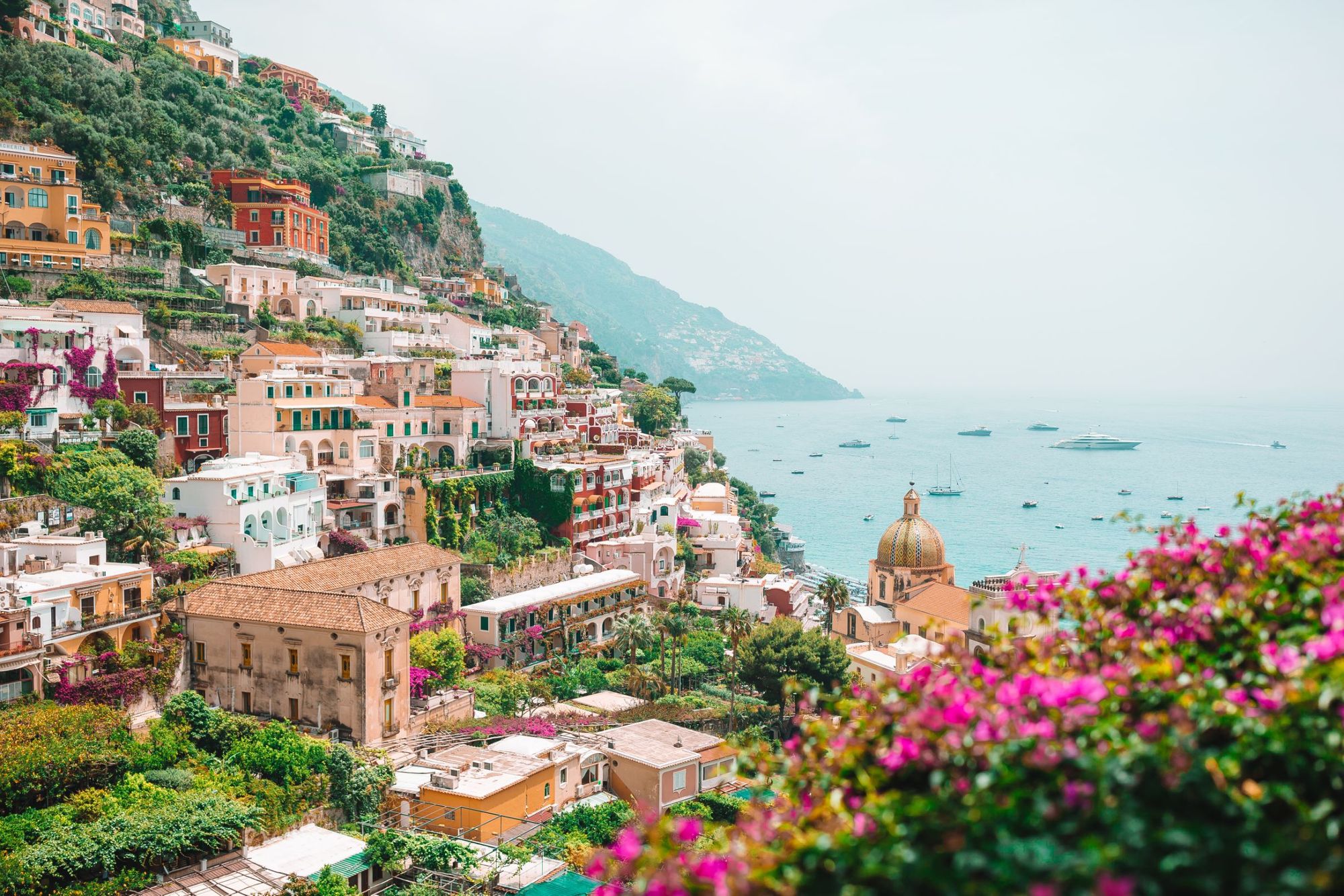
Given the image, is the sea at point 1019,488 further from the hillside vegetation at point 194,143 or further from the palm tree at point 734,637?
the hillside vegetation at point 194,143

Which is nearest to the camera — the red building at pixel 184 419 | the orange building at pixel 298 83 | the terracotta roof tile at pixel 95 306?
the red building at pixel 184 419

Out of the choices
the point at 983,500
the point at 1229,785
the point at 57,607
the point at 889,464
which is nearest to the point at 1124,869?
the point at 1229,785

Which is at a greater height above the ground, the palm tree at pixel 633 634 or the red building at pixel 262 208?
the red building at pixel 262 208

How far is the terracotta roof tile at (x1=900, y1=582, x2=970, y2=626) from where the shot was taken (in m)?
44.5

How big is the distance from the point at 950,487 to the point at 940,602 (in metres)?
95.2

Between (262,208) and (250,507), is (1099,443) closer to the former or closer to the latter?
(262,208)

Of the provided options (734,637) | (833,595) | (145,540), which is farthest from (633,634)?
(145,540)

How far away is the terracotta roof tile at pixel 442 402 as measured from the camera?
50.4 metres

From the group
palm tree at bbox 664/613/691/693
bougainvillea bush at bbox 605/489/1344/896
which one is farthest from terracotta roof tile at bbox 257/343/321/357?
bougainvillea bush at bbox 605/489/1344/896

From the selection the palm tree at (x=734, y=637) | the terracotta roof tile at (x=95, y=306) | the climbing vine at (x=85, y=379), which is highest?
the terracotta roof tile at (x=95, y=306)

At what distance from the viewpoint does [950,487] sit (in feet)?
452

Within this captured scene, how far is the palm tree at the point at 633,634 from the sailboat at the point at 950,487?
95481mm

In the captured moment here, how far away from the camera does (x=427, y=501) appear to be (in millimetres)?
45062

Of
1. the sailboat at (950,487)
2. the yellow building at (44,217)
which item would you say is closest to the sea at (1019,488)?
the sailboat at (950,487)
